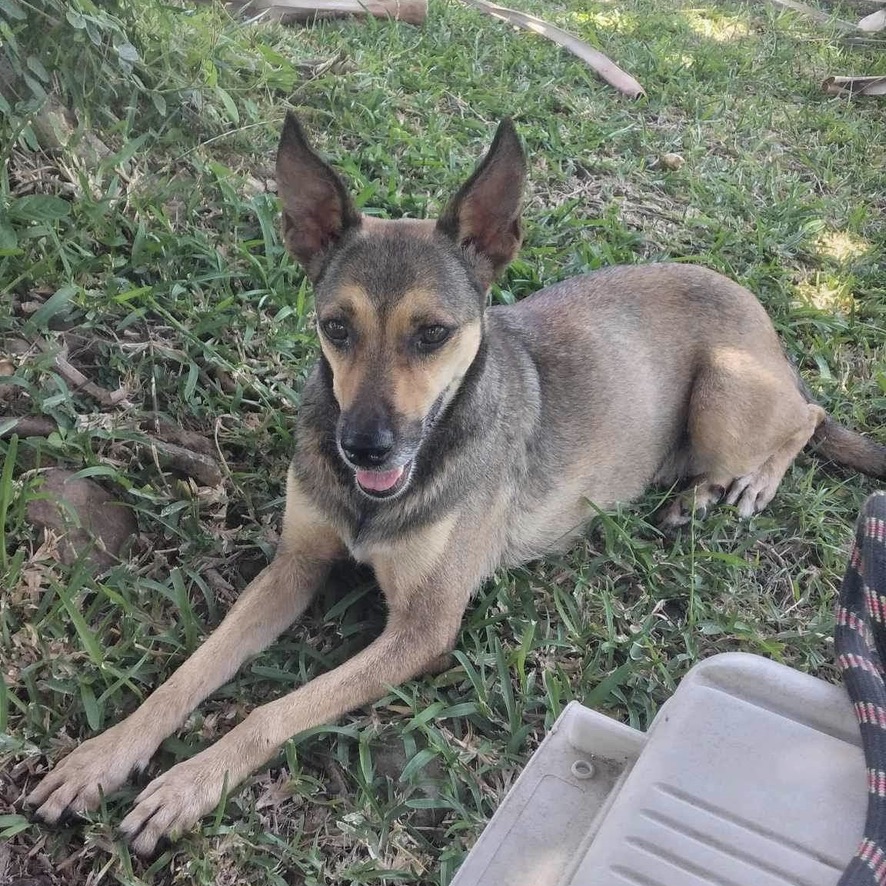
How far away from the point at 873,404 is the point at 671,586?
2030 millimetres

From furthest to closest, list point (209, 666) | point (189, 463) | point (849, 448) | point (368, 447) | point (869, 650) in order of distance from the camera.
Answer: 1. point (849, 448)
2. point (189, 463)
3. point (209, 666)
4. point (368, 447)
5. point (869, 650)

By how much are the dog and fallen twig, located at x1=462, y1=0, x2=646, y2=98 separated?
3338 mm

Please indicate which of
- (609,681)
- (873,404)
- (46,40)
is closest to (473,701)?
(609,681)

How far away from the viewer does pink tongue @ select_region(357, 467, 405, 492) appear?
3127 millimetres

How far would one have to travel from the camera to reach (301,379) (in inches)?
167

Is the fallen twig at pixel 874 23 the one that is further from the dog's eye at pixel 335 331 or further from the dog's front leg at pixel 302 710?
the dog's front leg at pixel 302 710

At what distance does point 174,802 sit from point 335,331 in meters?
1.70

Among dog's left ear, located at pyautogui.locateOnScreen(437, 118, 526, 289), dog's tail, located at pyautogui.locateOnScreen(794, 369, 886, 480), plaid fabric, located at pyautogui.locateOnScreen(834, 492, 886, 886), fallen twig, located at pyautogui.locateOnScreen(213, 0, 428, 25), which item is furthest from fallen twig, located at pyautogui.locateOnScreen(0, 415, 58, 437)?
fallen twig, located at pyautogui.locateOnScreen(213, 0, 428, 25)

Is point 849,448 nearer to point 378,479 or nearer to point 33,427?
point 378,479

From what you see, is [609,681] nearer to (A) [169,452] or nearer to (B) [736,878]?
(B) [736,878]

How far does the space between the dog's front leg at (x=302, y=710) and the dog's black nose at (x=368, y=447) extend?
0.66 m

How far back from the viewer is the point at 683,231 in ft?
18.9

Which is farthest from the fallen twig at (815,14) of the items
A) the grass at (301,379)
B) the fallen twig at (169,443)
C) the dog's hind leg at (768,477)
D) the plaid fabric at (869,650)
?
the fallen twig at (169,443)

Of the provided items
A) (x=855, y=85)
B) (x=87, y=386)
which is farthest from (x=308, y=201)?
(x=855, y=85)
